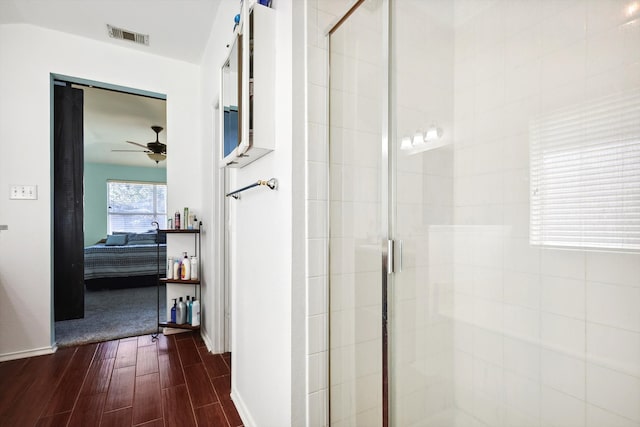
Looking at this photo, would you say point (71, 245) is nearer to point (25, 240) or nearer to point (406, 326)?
point (25, 240)

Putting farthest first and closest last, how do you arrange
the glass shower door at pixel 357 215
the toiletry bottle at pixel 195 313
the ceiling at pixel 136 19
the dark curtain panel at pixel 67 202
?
the toiletry bottle at pixel 195 313 < the dark curtain panel at pixel 67 202 < the ceiling at pixel 136 19 < the glass shower door at pixel 357 215

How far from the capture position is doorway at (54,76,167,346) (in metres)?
3.13

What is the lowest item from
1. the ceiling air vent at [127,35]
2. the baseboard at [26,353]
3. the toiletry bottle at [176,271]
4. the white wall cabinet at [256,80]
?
the baseboard at [26,353]

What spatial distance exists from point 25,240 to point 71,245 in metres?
0.34

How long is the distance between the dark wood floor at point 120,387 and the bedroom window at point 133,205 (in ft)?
17.5

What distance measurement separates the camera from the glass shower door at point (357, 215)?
1187 mm

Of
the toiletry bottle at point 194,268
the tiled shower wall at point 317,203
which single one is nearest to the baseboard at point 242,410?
the tiled shower wall at point 317,203

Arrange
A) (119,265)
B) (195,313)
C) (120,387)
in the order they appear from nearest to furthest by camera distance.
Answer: (120,387) < (195,313) < (119,265)

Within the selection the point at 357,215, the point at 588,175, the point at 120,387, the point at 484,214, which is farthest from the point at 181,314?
the point at 588,175

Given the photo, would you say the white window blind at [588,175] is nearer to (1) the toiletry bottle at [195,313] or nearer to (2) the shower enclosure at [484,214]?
(2) the shower enclosure at [484,214]

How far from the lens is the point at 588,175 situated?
106 cm

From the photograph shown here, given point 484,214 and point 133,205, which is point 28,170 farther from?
point 133,205

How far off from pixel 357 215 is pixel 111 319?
342 centimetres

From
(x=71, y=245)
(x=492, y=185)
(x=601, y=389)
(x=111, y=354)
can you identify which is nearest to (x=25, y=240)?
(x=71, y=245)
